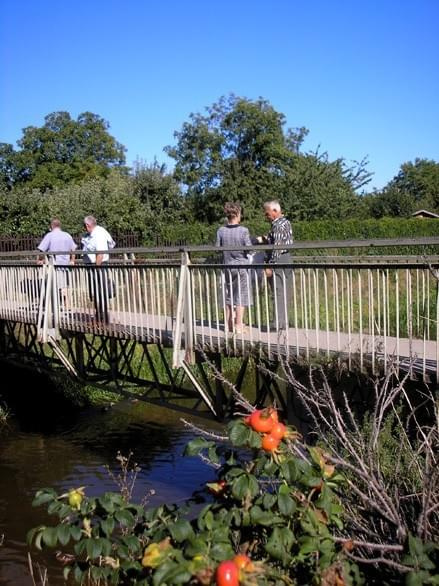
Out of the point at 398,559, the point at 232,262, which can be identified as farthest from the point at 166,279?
the point at 398,559

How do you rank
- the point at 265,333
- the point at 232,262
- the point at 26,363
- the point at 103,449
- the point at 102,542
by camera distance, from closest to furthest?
the point at 102,542, the point at 265,333, the point at 232,262, the point at 103,449, the point at 26,363

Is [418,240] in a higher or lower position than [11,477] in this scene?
higher

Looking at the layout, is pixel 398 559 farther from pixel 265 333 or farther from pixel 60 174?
pixel 60 174

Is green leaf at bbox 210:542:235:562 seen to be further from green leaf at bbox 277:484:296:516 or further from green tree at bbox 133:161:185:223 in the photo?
green tree at bbox 133:161:185:223

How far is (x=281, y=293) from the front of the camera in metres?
6.90

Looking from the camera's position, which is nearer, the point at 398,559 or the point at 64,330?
the point at 398,559

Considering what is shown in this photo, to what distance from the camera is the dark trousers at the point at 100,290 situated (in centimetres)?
941

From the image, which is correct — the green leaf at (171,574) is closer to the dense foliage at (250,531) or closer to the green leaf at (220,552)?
the dense foliage at (250,531)

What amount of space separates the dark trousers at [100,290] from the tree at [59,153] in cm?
5348

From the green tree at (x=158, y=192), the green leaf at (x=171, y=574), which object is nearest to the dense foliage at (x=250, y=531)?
the green leaf at (x=171, y=574)

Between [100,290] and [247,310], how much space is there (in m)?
2.25

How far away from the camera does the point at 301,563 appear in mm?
2961

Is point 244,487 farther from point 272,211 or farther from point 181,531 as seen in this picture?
point 272,211

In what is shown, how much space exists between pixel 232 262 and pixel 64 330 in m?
3.90
